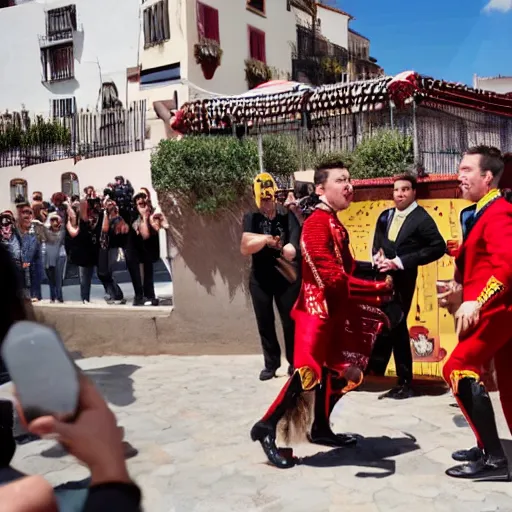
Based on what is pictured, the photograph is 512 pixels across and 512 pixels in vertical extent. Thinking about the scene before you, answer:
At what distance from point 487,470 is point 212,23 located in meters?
23.2

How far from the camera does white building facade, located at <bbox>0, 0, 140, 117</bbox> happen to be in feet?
84.5

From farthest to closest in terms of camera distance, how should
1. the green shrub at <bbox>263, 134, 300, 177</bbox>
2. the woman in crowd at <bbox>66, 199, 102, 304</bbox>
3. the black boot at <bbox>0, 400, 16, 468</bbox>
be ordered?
the woman in crowd at <bbox>66, 199, 102, 304</bbox> < the green shrub at <bbox>263, 134, 300, 177</bbox> < the black boot at <bbox>0, 400, 16, 468</bbox>

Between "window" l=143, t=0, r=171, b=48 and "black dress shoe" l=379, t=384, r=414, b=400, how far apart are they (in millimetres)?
20678

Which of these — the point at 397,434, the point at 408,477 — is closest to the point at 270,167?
the point at 397,434

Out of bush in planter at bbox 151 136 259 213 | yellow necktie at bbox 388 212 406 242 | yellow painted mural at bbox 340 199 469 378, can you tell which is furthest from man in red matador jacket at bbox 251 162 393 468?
bush in planter at bbox 151 136 259 213

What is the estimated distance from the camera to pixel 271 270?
237 inches

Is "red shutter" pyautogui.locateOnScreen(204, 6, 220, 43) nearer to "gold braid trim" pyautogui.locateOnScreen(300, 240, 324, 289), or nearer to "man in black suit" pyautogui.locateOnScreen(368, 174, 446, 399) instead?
"man in black suit" pyautogui.locateOnScreen(368, 174, 446, 399)

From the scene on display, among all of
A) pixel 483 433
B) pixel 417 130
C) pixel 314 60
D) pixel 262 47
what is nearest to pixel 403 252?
Result: pixel 483 433

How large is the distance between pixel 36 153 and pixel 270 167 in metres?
17.7

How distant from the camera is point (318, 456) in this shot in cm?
407

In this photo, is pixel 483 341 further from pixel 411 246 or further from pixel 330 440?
pixel 411 246

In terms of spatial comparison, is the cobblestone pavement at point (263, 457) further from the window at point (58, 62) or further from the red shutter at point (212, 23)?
the window at point (58, 62)

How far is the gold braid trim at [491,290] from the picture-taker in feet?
11.0

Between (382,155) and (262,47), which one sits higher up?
(262,47)
